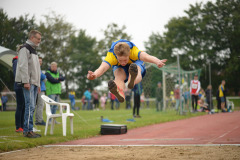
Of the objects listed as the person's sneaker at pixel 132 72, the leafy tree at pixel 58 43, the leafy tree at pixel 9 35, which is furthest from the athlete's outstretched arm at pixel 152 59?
the leafy tree at pixel 58 43

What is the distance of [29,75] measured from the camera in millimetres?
6863

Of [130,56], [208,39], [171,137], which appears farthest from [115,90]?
[208,39]

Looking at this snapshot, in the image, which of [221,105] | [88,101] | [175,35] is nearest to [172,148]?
[221,105]

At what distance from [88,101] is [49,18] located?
14444 mm

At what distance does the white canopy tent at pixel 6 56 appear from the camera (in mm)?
9639

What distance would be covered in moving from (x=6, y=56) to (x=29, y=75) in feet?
11.8

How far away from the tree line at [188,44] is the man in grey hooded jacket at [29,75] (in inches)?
855

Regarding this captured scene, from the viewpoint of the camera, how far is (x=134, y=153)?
17.3ft

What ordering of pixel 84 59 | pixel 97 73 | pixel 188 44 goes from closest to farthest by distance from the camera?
pixel 97 73, pixel 188 44, pixel 84 59

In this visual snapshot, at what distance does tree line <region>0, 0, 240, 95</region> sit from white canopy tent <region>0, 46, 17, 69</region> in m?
18.2

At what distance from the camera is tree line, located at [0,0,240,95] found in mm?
31453

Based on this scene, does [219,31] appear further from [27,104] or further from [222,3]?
[27,104]

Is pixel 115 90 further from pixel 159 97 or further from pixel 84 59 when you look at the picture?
pixel 84 59

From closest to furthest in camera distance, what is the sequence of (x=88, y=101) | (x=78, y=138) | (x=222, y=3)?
(x=78, y=138) < (x=88, y=101) < (x=222, y=3)
